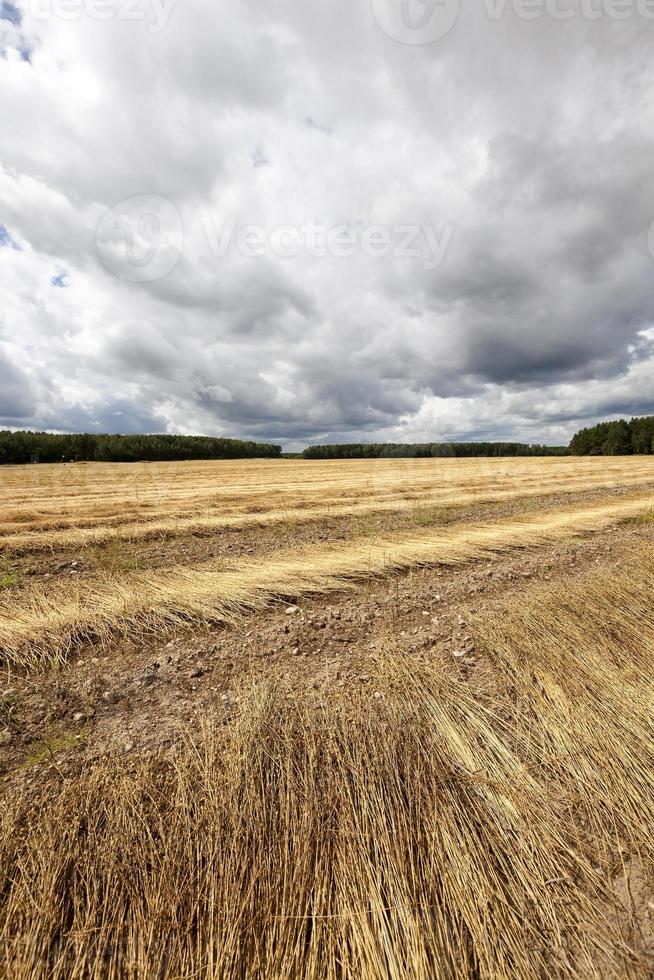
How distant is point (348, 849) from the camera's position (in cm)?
213

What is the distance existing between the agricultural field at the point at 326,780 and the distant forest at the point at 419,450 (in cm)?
9137

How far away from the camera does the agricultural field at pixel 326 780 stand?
1820mm

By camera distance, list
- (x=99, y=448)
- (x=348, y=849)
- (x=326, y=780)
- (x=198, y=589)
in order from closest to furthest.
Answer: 1. (x=348, y=849)
2. (x=326, y=780)
3. (x=198, y=589)
4. (x=99, y=448)

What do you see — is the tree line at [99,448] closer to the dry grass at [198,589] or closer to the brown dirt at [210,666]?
the dry grass at [198,589]

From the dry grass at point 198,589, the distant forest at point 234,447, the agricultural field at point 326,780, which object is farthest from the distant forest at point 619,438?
the agricultural field at point 326,780

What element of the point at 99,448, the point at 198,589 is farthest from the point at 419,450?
the point at 198,589

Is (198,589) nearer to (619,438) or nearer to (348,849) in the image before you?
(348,849)

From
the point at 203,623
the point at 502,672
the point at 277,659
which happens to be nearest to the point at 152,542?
the point at 203,623

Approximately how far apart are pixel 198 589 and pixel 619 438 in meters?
108

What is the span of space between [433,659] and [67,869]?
3264 mm

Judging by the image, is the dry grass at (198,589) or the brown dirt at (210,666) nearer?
the brown dirt at (210,666)

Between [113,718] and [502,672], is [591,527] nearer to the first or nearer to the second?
[502,672]

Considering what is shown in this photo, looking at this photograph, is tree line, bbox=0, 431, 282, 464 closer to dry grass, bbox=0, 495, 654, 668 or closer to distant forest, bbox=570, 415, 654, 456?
dry grass, bbox=0, 495, 654, 668

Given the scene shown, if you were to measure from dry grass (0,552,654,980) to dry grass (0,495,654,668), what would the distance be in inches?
90.4
